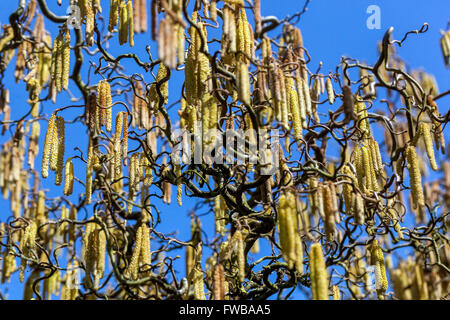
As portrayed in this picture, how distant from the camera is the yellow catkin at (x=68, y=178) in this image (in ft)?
12.2

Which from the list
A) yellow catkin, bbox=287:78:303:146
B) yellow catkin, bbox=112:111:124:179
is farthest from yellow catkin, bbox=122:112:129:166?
yellow catkin, bbox=287:78:303:146

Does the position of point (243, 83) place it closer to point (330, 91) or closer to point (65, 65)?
point (65, 65)

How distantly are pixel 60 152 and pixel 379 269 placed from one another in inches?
82.7

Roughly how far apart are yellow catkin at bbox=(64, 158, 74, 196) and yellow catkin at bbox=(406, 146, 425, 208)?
7.07ft

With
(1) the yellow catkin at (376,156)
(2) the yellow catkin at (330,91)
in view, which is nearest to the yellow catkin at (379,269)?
(1) the yellow catkin at (376,156)

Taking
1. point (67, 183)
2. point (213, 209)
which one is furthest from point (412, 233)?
point (67, 183)

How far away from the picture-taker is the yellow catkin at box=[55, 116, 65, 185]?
3.52 metres

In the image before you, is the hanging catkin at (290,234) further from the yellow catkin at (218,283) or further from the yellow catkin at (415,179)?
the yellow catkin at (415,179)

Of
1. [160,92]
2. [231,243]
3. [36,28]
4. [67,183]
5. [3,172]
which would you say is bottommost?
[231,243]

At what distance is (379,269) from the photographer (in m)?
3.57

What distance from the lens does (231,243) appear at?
3047 mm

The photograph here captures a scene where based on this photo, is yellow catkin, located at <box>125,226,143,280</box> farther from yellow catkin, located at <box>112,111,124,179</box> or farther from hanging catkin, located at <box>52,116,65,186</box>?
hanging catkin, located at <box>52,116,65,186</box>

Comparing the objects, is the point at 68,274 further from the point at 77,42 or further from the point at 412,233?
the point at 412,233
